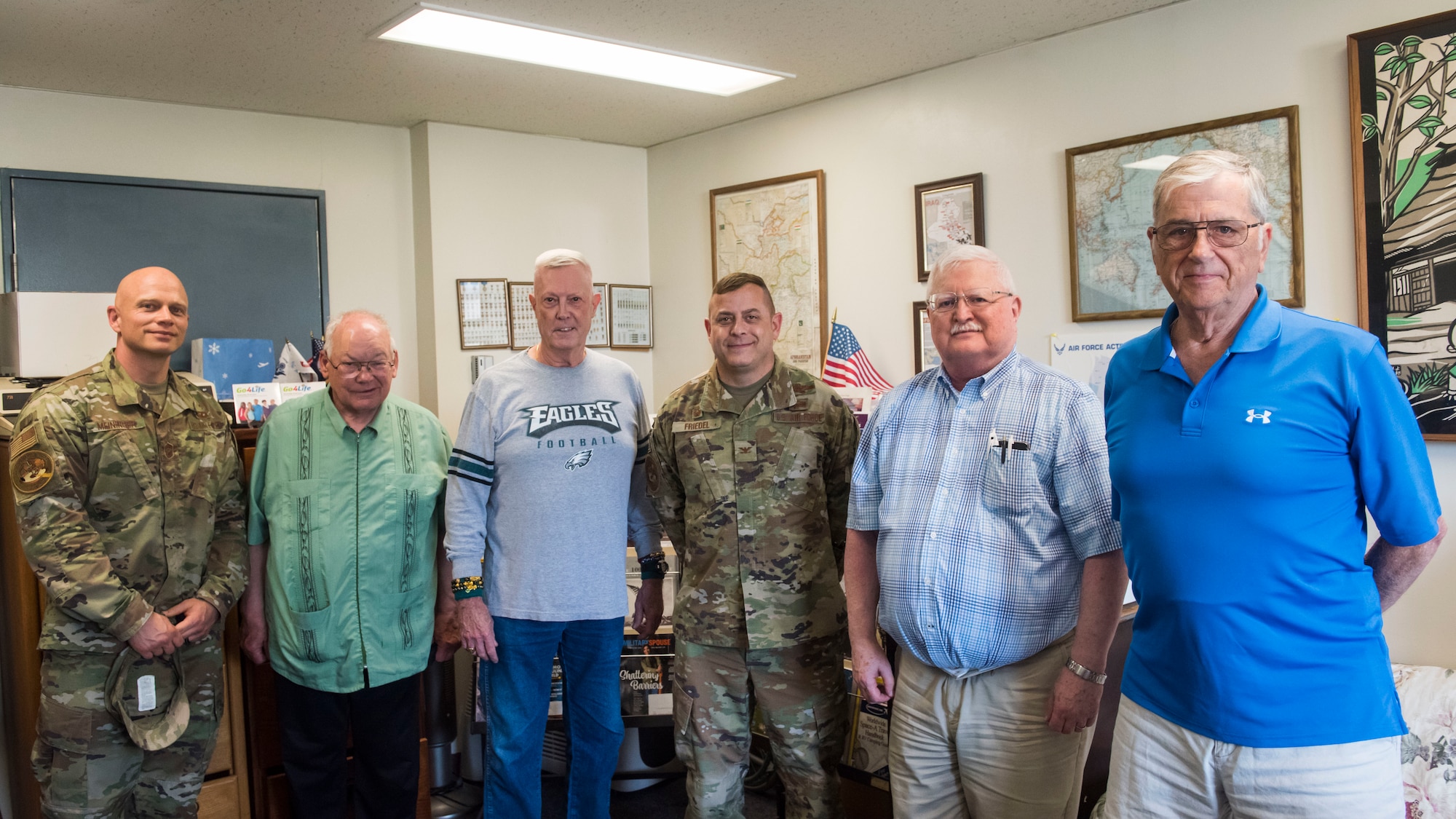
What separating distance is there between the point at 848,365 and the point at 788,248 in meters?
0.77

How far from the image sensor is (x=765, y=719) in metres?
2.40

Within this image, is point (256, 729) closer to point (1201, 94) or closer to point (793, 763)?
point (793, 763)

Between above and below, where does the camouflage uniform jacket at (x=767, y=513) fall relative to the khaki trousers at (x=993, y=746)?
above

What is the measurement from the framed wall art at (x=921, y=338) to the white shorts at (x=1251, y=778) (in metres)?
2.64

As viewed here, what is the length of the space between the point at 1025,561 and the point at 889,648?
42.1 inches

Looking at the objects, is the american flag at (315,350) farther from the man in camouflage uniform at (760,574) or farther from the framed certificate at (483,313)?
the man in camouflage uniform at (760,574)

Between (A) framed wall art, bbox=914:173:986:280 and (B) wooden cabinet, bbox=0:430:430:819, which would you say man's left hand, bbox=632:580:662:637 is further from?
(A) framed wall art, bbox=914:173:986:280

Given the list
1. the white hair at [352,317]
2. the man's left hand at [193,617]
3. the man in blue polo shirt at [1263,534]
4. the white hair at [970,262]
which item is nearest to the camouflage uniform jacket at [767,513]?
the white hair at [970,262]

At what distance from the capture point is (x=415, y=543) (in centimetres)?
266

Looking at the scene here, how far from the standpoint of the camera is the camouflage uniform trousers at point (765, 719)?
2371 mm

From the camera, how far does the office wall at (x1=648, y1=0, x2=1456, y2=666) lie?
2.94 m

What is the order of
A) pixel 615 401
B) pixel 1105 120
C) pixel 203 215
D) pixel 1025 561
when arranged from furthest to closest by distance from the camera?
pixel 203 215
pixel 1105 120
pixel 615 401
pixel 1025 561

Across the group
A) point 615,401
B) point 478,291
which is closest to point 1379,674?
point 615,401

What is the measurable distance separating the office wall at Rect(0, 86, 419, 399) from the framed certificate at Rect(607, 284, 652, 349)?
108 centimetres
